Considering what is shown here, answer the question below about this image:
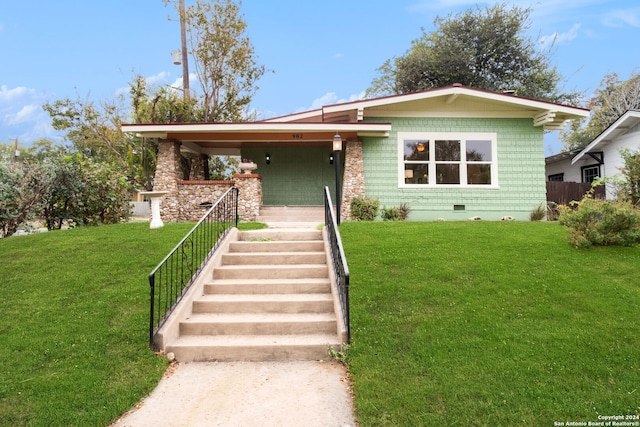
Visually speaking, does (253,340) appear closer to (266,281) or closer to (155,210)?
(266,281)

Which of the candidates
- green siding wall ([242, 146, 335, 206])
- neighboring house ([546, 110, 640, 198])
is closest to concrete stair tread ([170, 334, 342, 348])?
green siding wall ([242, 146, 335, 206])

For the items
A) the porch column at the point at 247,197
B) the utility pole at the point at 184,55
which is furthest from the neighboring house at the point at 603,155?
the utility pole at the point at 184,55

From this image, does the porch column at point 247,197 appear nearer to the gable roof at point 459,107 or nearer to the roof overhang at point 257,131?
the roof overhang at point 257,131

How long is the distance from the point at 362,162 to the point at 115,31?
78.9 metres

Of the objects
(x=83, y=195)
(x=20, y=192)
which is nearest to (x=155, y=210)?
(x=83, y=195)

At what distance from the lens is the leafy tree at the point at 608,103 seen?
28.1 m

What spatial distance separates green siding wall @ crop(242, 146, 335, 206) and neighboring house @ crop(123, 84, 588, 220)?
5.41 ft

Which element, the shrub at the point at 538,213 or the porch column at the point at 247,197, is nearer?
the porch column at the point at 247,197

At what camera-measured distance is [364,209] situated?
36.8 ft

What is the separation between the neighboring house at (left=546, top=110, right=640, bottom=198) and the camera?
13.8 metres

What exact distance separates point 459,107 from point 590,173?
8.42 metres

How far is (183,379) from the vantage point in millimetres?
3924

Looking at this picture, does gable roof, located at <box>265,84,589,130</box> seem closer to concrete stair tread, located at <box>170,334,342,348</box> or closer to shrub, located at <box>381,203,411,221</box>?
shrub, located at <box>381,203,411,221</box>

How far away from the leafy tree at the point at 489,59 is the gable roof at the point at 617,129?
12.3 metres
